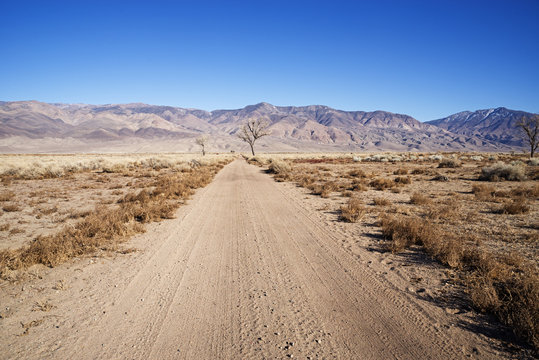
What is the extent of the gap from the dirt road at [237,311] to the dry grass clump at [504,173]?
1782 cm

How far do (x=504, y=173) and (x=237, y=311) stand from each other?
847 inches

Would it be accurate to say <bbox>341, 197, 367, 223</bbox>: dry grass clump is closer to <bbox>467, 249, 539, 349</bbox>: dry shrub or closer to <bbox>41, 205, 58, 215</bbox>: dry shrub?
<bbox>467, 249, 539, 349</bbox>: dry shrub

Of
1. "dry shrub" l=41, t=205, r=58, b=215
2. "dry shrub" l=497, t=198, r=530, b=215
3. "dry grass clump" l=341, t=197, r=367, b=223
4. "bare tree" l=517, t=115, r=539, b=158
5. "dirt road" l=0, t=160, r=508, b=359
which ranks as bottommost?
"dirt road" l=0, t=160, r=508, b=359

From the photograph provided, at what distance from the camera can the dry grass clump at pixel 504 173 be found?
16016mm

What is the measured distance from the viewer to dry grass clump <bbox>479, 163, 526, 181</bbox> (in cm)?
1602

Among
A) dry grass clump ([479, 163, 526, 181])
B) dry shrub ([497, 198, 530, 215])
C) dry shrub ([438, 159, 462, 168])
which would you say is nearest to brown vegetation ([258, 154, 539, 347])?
dry shrub ([497, 198, 530, 215])

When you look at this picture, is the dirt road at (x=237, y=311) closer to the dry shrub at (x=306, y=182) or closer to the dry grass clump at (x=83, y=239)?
the dry grass clump at (x=83, y=239)

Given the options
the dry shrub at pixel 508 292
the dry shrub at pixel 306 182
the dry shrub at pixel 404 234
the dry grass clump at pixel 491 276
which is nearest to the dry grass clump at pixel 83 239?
the dry shrub at pixel 404 234

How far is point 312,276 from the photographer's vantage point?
4.71 m

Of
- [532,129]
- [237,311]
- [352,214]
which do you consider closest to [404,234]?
[352,214]

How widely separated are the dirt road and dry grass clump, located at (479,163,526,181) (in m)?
17.8

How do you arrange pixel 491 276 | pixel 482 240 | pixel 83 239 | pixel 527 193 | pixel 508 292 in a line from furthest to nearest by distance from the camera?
pixel 527 193, pixel 482 240, pixel 83 239, pixel 491 276, pixel 508 292

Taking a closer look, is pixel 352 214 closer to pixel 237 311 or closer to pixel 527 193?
pixel 237 311

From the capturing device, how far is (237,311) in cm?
371
